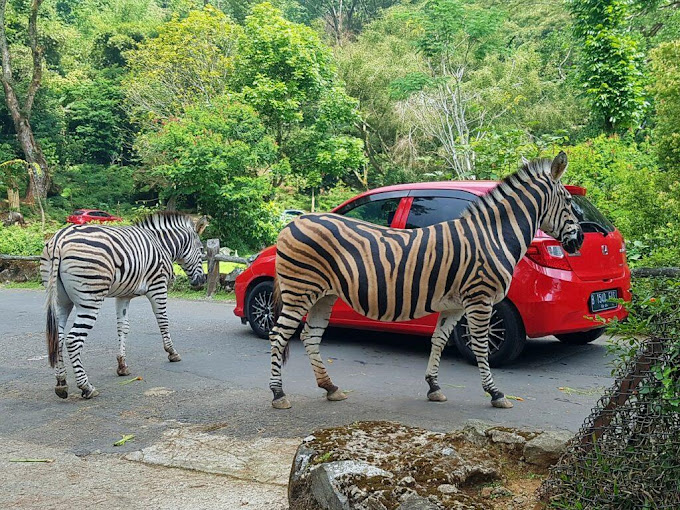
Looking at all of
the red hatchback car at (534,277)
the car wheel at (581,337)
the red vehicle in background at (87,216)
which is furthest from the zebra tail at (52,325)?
the red vehicle in background at (87,216)

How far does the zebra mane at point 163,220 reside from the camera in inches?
337

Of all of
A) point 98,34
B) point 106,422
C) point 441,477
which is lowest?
point 106,422

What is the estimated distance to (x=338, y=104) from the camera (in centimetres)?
2497

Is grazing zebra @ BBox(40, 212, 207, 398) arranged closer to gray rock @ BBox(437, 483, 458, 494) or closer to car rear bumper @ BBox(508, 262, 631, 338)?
car rear bumper @ BBox(508, 262, 631, 338)

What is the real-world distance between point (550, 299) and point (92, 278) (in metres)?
4.90

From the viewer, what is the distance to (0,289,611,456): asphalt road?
5648 mm

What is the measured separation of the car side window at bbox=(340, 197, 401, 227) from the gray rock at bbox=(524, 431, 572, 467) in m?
4.52

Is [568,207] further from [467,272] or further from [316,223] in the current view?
Answer: [316,223]

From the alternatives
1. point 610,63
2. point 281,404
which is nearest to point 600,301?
point 281,404

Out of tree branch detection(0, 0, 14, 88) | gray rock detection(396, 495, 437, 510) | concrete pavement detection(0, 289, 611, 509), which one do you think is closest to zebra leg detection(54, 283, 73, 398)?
concrete pavement detection(0, 289, 611, 509)

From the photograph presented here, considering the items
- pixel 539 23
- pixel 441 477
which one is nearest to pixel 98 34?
pixel 539 23

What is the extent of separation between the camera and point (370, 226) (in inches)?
252

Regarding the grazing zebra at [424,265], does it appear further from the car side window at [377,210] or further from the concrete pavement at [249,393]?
the car side window at [377,210]

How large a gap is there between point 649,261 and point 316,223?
218 inches
